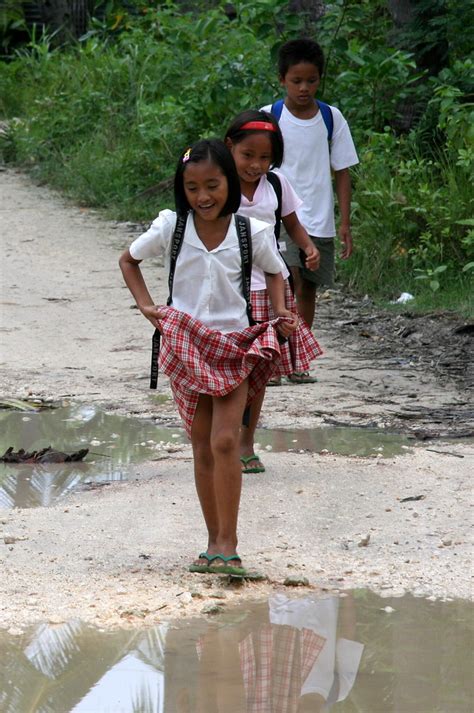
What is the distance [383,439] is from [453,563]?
5.08 ft

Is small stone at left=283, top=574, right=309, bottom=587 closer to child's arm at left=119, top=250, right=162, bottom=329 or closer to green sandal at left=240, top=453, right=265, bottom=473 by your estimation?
child's arm at left=119, top=250, right=162, bottom=329

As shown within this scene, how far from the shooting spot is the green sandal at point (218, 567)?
3814 millimetres

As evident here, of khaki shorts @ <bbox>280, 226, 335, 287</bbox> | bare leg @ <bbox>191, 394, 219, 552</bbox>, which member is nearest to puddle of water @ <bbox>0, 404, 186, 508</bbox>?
bare leg @ <bbox>191, 394, 219, 552</bbox>

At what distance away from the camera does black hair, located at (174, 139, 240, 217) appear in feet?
12.8

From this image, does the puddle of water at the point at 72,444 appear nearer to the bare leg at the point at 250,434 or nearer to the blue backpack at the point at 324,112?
the bare leg at the point at 250,434

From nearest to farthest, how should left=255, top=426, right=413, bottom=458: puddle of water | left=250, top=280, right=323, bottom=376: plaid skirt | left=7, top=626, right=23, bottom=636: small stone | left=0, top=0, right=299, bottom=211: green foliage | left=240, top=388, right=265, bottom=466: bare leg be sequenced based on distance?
1. left=7, top=626, right=23, bottom=636: small stone
2. left=250, top=280, right=323, bottom=376: plaid skirt
3. left=240, top=388, right=265, bottom=466: bare leg
4. left=255, top=426, right=413, bottom=458: puddle of water
5. left=0, top=0, right=299, bottom=211: green foliage

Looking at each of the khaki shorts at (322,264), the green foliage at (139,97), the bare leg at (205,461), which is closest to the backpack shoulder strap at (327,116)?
the khaki shorts at (322,264)

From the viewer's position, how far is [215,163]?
389cm

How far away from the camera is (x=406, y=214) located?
8.62 m

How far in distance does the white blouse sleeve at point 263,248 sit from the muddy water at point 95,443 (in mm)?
1408

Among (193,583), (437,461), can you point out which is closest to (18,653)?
(193,583)

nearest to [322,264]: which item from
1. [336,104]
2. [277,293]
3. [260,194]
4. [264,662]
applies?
[260,194]

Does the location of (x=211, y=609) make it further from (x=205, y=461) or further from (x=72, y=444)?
(x=72, y=444)

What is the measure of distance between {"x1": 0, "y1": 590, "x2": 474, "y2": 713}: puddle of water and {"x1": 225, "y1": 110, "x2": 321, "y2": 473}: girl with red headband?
4.11 ft
